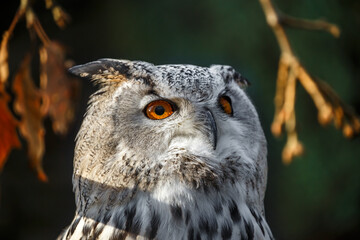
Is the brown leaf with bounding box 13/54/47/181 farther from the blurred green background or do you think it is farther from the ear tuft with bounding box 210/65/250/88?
the blurred green background

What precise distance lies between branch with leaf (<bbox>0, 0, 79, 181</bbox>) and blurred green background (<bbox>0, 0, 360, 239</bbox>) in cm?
201

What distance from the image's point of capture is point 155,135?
128cm

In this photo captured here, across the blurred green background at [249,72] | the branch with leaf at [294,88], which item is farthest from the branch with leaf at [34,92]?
the blurred green background at [249,72]

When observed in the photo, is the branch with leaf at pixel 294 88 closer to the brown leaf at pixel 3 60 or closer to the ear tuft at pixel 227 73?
the ear tuft at pixel 227 73

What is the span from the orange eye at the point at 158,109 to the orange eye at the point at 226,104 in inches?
6.6

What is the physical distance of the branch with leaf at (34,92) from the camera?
125 centimetres

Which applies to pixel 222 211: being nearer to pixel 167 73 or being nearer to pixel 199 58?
pixel 167 73

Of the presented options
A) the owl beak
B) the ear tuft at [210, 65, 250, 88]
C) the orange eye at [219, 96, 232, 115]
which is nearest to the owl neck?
the owl beak

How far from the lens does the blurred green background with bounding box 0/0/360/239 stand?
3.42m

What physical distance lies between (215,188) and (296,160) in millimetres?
2398

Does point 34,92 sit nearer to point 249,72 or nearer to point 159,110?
point 159,110

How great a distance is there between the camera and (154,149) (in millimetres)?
1277

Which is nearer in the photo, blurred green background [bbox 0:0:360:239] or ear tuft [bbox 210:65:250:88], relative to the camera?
ear tuft [bbox 210:65:250:88]

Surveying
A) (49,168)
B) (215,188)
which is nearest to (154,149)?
(215,188)
